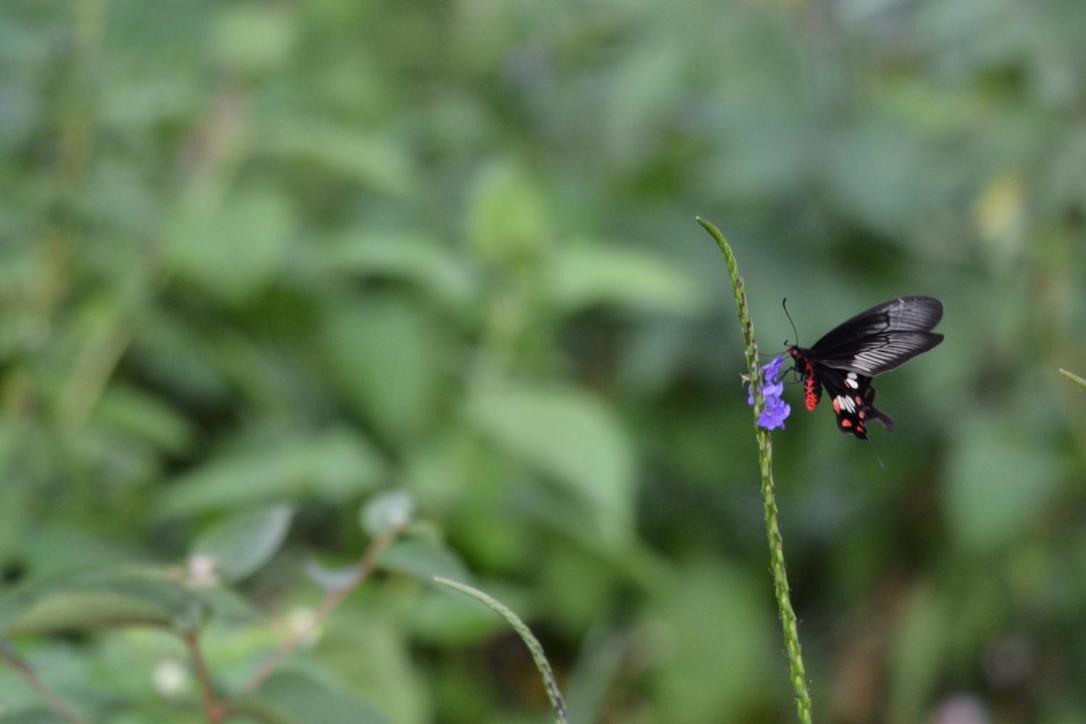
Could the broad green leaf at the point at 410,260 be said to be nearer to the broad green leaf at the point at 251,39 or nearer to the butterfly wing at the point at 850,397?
the broad green leaf at the point at 251,39

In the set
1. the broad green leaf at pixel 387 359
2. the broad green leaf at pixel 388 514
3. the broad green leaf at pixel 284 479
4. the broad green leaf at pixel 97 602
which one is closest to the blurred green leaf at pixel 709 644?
the broad green leaf at pixel 387 359

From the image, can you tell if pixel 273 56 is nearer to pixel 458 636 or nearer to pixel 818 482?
pixel 458 636

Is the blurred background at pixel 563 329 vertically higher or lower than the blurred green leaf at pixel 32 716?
higher

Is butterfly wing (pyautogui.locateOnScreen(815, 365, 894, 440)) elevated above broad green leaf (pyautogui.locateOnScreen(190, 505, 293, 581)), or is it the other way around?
butterfly wing (pyautogui.locateOnScreen(815, 365, 894, 440))

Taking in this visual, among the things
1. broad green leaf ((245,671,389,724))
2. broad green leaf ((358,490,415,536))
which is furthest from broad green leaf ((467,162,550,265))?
broad green leaf ((245,671,389,724))

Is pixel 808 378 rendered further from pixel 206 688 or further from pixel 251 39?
pixel 251 39

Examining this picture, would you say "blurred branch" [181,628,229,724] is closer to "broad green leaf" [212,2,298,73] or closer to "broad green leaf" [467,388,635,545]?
"broad green leaf" [467,388,635,545]
